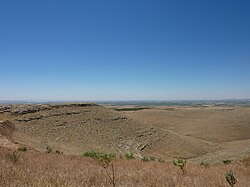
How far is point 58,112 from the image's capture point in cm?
4256

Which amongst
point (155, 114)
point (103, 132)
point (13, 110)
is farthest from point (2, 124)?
point (155, 114)

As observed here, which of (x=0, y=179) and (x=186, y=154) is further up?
(x=0, y=179)

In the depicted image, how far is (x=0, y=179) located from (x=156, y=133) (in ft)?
145

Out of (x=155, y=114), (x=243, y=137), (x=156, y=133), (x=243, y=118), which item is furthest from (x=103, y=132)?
(x=243, y=118)

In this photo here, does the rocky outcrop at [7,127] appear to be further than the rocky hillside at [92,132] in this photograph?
No

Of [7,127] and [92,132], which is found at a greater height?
[7,127]

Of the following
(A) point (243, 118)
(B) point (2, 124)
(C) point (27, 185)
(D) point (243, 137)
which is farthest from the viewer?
(A) point (243, 118)

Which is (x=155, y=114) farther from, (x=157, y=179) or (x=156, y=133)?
(x=157, y=179)

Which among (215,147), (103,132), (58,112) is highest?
(58,112)

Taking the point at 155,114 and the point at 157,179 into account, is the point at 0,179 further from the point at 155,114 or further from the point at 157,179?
the point at 155,114

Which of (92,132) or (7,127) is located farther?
Answer: (92,132)

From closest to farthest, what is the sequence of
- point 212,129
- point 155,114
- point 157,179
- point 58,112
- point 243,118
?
point 157,179 → point 58,112 → point 212,129 → point 243,118 → point 155,114

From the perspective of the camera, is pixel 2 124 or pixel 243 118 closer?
pixel 2 124

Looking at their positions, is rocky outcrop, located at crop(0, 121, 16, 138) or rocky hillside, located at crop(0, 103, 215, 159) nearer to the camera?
rocky outcrop, located at crop(0, 121, 16, 138)
